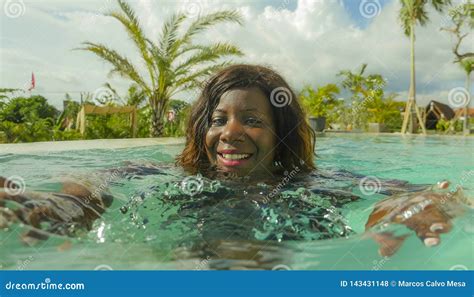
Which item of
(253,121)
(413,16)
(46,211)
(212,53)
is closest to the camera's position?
(46,211)

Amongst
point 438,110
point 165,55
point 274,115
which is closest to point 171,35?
point 165,55

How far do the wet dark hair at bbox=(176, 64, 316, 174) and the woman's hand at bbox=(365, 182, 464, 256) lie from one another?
125 centimetres

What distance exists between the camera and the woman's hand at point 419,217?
1721 mm

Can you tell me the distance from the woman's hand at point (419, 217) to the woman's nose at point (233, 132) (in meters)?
1.01

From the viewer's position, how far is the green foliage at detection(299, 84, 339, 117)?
22309mm

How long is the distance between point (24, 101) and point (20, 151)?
11.9 metres

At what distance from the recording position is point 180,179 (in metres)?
3.14

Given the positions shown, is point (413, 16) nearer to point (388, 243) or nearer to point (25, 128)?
point (25, 128)

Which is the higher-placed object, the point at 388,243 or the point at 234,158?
the point at 234,158

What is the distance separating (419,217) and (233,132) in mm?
1334

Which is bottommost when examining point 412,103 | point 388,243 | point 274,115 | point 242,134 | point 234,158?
point 388,243

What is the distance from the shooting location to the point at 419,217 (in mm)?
1797
